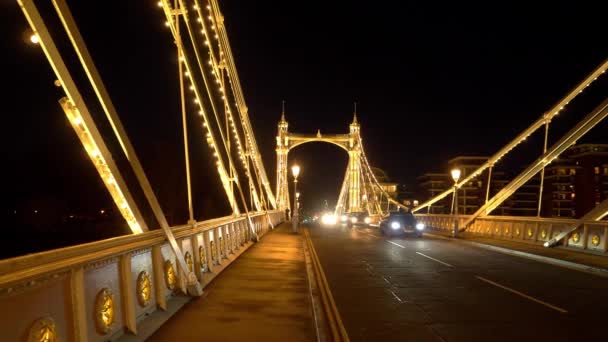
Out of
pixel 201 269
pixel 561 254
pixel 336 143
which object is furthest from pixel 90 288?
pixel 336 143

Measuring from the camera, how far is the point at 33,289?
475cm

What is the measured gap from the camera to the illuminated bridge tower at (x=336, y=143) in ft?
253

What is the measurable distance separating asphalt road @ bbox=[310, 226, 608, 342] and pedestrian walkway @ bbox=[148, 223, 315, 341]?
761 millimetres

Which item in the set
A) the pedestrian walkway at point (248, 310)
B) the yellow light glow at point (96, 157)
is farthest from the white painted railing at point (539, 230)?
the yellow light glow at point (96, 157)

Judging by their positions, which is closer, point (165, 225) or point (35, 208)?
point (165, 225)

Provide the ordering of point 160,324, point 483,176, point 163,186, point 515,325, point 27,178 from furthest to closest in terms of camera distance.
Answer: point 483,176 < point 163,186 < point 27,178 < point 515,325 < point 160,324

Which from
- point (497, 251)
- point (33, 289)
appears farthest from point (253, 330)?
point (497, 251)

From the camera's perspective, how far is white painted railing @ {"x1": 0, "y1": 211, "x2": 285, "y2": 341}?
4562mm

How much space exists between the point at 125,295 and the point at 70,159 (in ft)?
141

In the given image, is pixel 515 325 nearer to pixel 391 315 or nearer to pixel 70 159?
pixel 391 315

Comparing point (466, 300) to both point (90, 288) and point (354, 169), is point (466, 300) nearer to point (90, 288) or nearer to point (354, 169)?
point (90, 288)

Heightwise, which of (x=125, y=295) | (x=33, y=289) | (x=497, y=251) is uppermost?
(x=33, y=289)

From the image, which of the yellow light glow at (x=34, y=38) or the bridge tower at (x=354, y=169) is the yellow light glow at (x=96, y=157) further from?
the bridge tower at (x=354, y=169)

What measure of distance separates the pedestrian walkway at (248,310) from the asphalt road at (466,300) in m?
0.76
